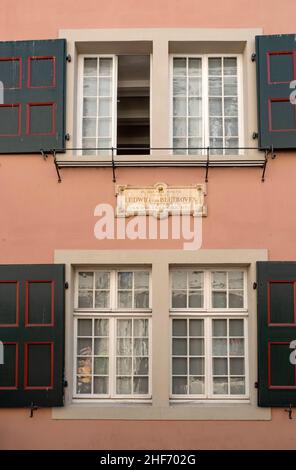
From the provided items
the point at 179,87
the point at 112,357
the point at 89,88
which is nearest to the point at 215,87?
the point at 179,87

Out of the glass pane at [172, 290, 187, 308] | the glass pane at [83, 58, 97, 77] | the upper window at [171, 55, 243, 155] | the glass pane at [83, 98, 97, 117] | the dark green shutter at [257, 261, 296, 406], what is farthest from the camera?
the glass pane at [83, 58, 97, 77]

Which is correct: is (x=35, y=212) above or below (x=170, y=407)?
above

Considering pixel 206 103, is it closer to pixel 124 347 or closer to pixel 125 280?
pixel 125 280

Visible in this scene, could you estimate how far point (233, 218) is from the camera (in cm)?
777

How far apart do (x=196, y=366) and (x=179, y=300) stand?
0.78 meters

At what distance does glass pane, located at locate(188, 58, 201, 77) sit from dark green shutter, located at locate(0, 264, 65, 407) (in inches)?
116

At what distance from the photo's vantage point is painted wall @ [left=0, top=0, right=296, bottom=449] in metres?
7.45

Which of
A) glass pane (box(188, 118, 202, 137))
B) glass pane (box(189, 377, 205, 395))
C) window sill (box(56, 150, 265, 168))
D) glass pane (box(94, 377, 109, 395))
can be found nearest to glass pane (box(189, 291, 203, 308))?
glass pane (box(189, 377, 205, 395))

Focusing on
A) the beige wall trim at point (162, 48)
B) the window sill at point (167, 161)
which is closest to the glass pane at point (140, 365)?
the window sill at point (167, 161)

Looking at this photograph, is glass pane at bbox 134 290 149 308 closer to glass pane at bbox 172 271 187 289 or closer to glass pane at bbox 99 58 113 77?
glass pane at bbox 172 271 187 289

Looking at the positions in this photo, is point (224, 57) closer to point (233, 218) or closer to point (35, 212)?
point (233, 218)

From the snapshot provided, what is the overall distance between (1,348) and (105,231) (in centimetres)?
176

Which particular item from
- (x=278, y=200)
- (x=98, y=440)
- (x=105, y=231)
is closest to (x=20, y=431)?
(x=98, y=440)
